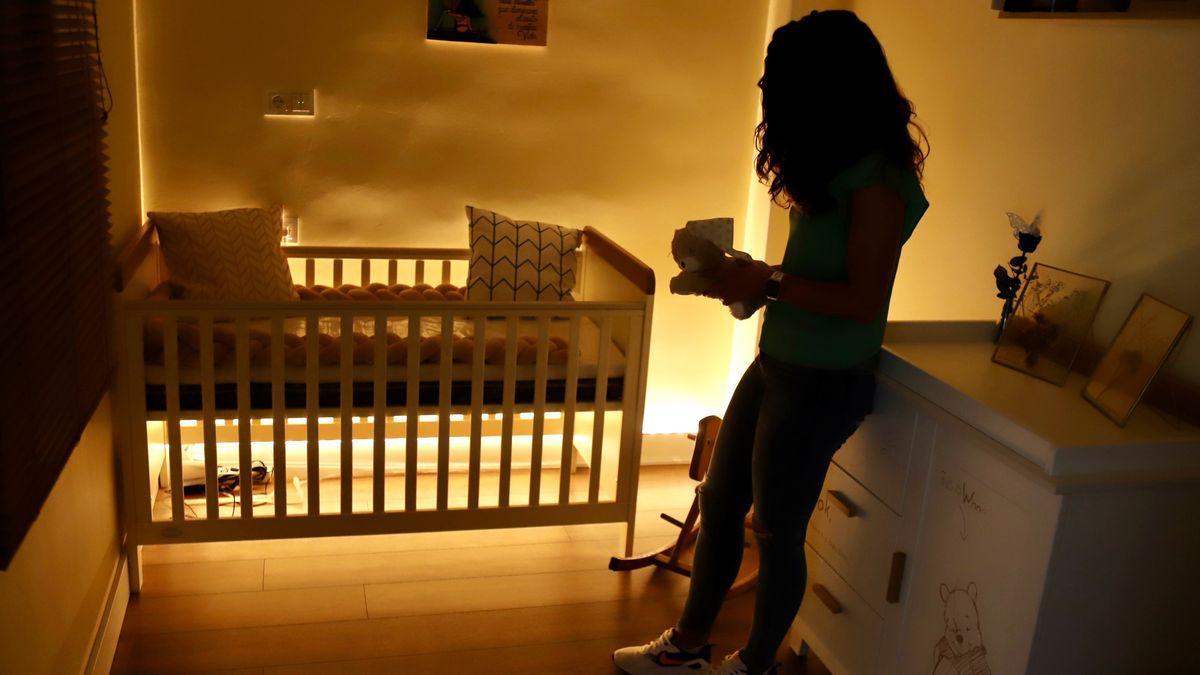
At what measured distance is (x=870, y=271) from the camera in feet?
5.67

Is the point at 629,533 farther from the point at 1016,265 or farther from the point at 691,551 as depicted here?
the point at 1016,265

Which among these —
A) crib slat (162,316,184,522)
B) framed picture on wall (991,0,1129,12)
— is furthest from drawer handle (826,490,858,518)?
crib slat (162,316,184,522)

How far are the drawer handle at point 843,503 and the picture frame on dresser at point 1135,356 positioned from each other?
0.51m

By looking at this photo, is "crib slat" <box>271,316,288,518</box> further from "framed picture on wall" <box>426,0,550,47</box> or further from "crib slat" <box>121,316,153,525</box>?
"framed picture on wall" <box>426,0,550,47</box>

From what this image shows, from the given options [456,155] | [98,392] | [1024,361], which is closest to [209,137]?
[456,155]

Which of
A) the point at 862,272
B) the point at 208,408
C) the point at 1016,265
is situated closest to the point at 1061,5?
the point at 1016,265

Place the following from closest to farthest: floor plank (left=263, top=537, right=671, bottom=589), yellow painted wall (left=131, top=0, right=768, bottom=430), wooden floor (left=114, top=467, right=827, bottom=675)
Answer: wooden floor (left=114, top=467, right=827, bottom=675) < floor plank (left=263, top=537, right=671, bottom=589) < yellow painted wall (left=131, top=0, right=768, bottom=430)

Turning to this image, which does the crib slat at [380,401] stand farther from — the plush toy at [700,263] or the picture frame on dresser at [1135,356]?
the picture frame on dresser at [1135,356]

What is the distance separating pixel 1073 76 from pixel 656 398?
1.74 metres

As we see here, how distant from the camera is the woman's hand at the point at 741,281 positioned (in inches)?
71.9

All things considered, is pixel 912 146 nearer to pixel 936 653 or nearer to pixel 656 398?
pixel 936 653

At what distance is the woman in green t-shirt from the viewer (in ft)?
5.65

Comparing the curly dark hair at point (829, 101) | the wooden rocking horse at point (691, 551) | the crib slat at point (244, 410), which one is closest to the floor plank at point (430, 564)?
the wooden rocking horse at point (691, 551)

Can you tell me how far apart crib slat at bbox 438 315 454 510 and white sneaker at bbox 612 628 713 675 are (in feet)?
2.18
